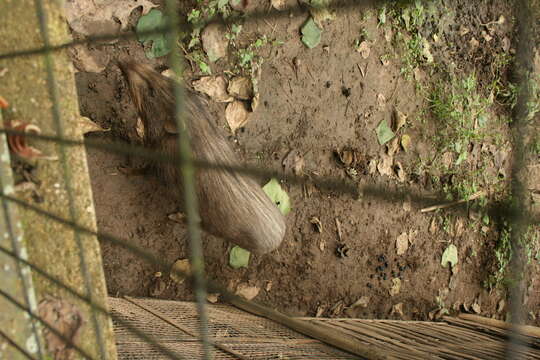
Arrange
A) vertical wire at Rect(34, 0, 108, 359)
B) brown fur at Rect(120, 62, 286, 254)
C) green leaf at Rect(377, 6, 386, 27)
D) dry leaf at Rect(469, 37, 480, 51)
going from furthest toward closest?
dry leaf at Rect(469, 37, 480, 51) < green leaf at Rect(377, 6, 386, 27) < brown fur at Rect(120, 62, 286, 254) < vertical wire at Rect(34, 0, 108, 359)

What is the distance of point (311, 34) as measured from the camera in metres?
2.53

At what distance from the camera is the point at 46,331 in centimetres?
100

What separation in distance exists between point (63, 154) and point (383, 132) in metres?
2.17

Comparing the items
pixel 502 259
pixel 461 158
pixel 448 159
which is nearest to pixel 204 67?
pixel 448 159

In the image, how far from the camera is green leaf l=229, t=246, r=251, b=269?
7.94 feet

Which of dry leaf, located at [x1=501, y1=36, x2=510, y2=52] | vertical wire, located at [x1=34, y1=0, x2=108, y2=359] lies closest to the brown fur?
vertical wire, located at [x1=34, y1=0, x2=108, y2=359]

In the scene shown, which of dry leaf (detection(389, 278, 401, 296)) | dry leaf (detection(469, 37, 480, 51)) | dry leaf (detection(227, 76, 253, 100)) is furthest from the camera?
dry leaf (detection(469, 37, 480, 51))

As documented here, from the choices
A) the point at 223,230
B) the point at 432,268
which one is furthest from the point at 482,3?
the point at 223,230

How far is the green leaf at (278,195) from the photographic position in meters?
2.44

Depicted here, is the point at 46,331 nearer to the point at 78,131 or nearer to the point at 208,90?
the point at 78,131

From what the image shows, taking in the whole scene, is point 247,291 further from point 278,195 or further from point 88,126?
point 88,126

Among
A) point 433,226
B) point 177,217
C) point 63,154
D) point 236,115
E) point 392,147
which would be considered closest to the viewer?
point 63,154

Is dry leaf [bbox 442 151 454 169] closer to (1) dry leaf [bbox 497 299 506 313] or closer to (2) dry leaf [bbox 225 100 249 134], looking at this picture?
(1) dry leaf [bbox 497 299 506 313]

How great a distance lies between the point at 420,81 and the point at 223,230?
1.70 m
